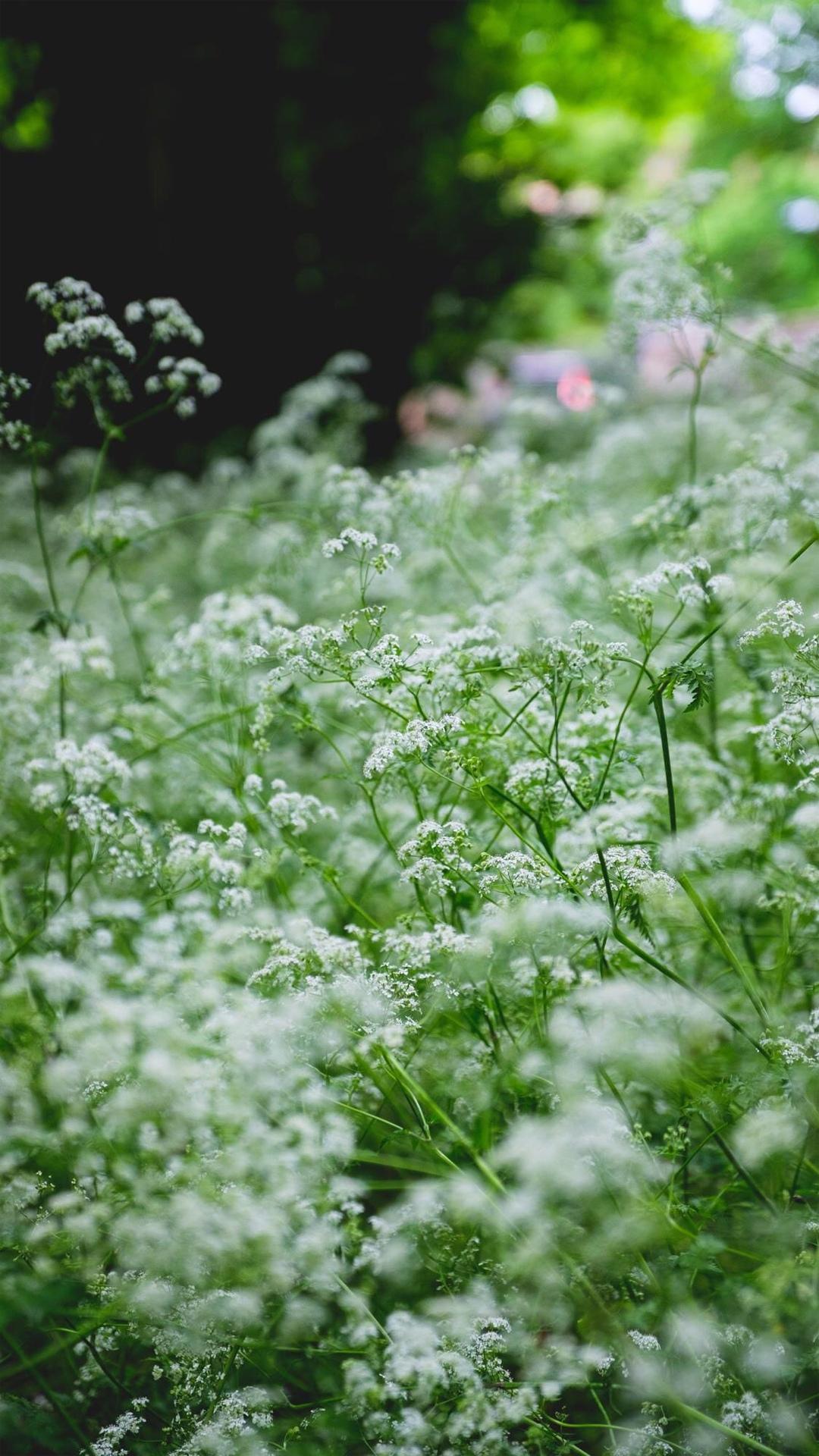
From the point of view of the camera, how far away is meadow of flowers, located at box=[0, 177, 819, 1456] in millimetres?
2105

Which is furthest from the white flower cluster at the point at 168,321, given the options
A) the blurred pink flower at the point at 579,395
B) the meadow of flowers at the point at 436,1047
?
the blurred pink flower at the point at 579,395

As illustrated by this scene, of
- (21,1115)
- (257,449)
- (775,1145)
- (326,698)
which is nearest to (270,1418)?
(21,1115)

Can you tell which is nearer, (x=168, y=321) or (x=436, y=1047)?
(x=436, y=1047)

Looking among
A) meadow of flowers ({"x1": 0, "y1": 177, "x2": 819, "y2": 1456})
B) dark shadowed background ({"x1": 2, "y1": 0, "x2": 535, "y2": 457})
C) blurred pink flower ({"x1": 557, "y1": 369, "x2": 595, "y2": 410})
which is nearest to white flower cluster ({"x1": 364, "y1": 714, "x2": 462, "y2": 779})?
meadow of flowers ({"x1": 0, "y1": 177, "x2": 819, "y2": 1456})

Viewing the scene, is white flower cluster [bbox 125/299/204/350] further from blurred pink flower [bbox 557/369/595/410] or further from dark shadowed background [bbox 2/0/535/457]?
dark shadowed background [bbox 2/0/535/457]

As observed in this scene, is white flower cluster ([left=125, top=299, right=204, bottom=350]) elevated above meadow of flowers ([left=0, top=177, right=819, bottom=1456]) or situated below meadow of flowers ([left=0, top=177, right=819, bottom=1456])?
above

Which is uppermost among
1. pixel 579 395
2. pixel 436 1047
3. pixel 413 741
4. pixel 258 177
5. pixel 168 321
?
pixel 258 177

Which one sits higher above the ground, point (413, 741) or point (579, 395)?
point (579, 395)

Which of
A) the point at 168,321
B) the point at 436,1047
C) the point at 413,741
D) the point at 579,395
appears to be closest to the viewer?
the point at 413,741

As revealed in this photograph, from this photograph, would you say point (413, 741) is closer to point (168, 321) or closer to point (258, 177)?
point (168, 321)

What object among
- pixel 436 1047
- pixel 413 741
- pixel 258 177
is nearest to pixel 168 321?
pixel 413 741

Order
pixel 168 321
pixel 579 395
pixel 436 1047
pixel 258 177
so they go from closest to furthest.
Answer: pixel 436 1047 → pixel 168 321 → pixel 579 395 → pixel 258 177

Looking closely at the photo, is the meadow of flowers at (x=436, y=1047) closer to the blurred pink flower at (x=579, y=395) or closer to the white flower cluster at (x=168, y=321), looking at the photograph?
the white flower cluster at (x=168, y=321)

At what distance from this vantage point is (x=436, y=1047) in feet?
9.02
